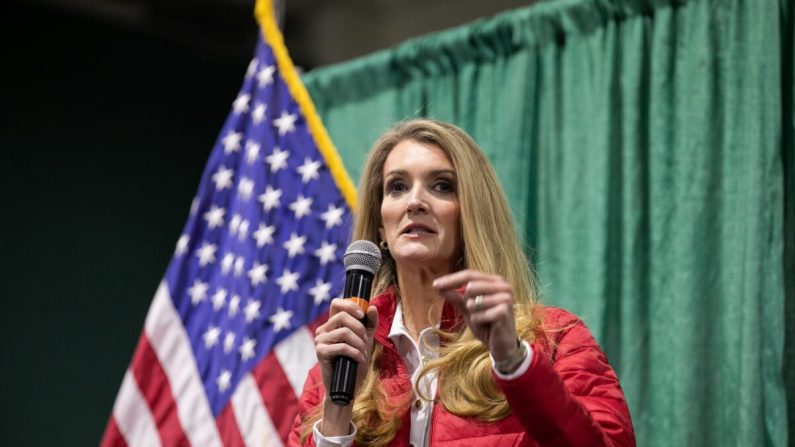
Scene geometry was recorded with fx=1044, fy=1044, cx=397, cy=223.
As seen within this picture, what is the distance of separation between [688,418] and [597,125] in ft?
2.58

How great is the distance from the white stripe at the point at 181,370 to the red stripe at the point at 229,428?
0.02 meters

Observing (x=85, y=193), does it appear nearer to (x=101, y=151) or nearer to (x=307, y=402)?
(x=101, y=151)

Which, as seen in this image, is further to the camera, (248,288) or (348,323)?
(248,288)

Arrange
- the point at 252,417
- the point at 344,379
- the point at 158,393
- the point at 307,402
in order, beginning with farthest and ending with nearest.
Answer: the point at 158,393, the point at 252,417, the point at 307,402, the point at 344,379

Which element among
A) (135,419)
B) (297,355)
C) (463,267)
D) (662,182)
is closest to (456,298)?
(463,267)

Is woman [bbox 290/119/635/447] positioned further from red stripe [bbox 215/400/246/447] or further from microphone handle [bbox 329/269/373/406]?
red stripe [bbox 215/400/246/447]

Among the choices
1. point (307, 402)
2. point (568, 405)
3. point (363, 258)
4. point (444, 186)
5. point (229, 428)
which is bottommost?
point (568, 405)

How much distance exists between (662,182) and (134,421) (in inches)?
61.1

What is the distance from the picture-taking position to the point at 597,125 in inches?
107

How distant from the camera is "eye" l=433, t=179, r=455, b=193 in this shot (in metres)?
2.07

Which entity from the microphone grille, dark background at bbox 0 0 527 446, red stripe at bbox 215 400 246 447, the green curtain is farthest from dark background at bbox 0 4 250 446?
the microphone grille

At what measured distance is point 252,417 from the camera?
2.81 meters

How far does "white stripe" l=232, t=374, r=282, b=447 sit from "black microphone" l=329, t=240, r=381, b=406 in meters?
1.13

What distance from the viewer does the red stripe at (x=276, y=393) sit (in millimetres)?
2795
